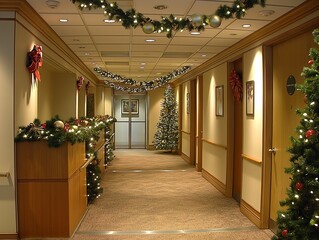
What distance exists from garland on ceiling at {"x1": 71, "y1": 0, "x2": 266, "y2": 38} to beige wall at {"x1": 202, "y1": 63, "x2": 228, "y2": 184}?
3651 millimetres

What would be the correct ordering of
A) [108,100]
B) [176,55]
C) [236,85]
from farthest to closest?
[108,100] < [176,55] < [236,85]

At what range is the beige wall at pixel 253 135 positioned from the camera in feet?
18.1

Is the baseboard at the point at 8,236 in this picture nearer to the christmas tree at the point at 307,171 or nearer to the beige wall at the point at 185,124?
the christmas tree at the point at 307,171

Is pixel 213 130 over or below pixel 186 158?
over

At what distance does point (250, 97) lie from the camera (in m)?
5.93

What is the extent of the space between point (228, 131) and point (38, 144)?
397 centimetres

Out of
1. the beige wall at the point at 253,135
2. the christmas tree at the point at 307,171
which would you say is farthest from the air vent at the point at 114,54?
the christmas tree at the point at 307,171

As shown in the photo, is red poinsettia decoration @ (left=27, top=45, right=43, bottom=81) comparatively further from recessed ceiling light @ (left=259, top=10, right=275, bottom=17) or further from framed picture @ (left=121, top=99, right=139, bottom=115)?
framed picture @ (left=121, top=99, right=139, bottom=115)

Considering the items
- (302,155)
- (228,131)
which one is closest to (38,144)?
(302,155)

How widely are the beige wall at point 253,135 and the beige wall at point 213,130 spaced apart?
4.24 feet

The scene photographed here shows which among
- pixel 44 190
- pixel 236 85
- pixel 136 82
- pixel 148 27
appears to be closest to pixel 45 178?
pixel 44 190

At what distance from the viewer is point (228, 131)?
23.8ft

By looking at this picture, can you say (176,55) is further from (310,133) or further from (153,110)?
(153,110)

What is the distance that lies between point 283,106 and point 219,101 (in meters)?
2.96
